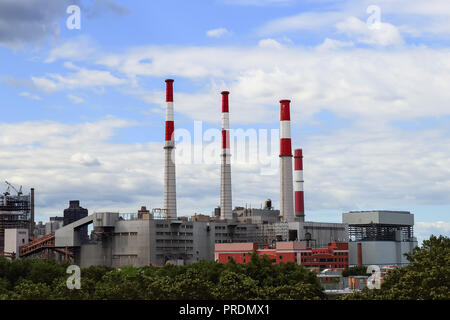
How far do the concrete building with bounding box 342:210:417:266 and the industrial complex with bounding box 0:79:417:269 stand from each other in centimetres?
33

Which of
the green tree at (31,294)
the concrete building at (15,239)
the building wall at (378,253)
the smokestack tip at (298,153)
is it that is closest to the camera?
the green tree at (31,294)

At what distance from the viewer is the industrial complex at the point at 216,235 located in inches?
6004

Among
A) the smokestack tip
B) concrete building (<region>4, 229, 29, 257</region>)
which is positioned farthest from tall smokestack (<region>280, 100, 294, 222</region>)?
concrete building (<region>4, 229, 29, 257</region>)

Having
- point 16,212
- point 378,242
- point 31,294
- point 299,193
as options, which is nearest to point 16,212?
point 16,212

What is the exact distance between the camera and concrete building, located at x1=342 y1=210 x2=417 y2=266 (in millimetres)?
177750

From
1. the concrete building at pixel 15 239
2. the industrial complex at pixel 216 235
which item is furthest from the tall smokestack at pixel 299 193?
the concrete building at pixel 15 239

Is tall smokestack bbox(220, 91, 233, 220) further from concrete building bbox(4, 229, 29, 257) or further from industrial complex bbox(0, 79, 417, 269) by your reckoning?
concrete building bbox(4, 229, 29, 257)

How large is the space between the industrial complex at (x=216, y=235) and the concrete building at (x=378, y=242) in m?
0.33

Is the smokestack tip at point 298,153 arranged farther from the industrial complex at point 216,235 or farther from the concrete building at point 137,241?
the concrete building at point 137,241

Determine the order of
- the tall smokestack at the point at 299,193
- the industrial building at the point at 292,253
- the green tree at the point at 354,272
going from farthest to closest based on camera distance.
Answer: the tall smokestack at the point at 299,193 < the industrial building at the point at 292,253 < the green tree at the point at 354,272

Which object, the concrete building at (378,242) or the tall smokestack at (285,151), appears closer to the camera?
the tall smokestack at (285,151)

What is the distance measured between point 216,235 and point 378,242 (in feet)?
147

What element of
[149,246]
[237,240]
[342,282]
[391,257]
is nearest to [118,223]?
[149,246]

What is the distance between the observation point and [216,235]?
16688 cm
